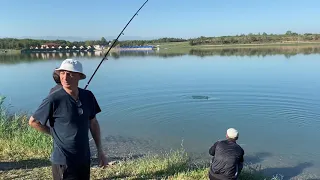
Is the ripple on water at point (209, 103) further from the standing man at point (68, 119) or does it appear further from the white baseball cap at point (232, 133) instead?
the standing man at point (68, 119)

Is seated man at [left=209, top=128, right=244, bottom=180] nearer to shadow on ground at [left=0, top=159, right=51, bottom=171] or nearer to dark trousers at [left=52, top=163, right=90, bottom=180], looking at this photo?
dark trousers at [left=52, top=163, right=90, bottom=180]

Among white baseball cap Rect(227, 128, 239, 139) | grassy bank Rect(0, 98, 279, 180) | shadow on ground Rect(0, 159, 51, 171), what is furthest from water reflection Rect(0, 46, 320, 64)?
shadow on ground Rect(0, 159, 51, 171)

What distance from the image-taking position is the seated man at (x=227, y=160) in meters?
4.92

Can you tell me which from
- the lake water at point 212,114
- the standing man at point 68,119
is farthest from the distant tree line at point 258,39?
the standing man at point 68,119

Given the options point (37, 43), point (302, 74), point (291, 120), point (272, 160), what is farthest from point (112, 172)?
point (37, 43)

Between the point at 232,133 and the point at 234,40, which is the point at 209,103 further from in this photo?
the point at 234,40

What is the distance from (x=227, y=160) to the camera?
16.1 feet

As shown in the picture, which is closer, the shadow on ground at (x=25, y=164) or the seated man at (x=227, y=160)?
the seated man at (x=227, y=160)

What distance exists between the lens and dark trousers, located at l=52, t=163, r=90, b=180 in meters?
3.07

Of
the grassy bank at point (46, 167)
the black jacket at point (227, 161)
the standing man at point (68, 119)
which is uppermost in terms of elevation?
the standing man at point (68, 119)

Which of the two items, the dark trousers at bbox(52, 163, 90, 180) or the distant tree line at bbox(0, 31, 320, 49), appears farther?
the distant tree line at bbox(0, 31, 320, 49)

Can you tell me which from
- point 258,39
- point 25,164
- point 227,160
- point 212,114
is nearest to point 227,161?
point 227,160

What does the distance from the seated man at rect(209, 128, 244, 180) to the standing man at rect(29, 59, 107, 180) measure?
8.16 feet

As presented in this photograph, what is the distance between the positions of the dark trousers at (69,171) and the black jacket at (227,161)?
2.46m
